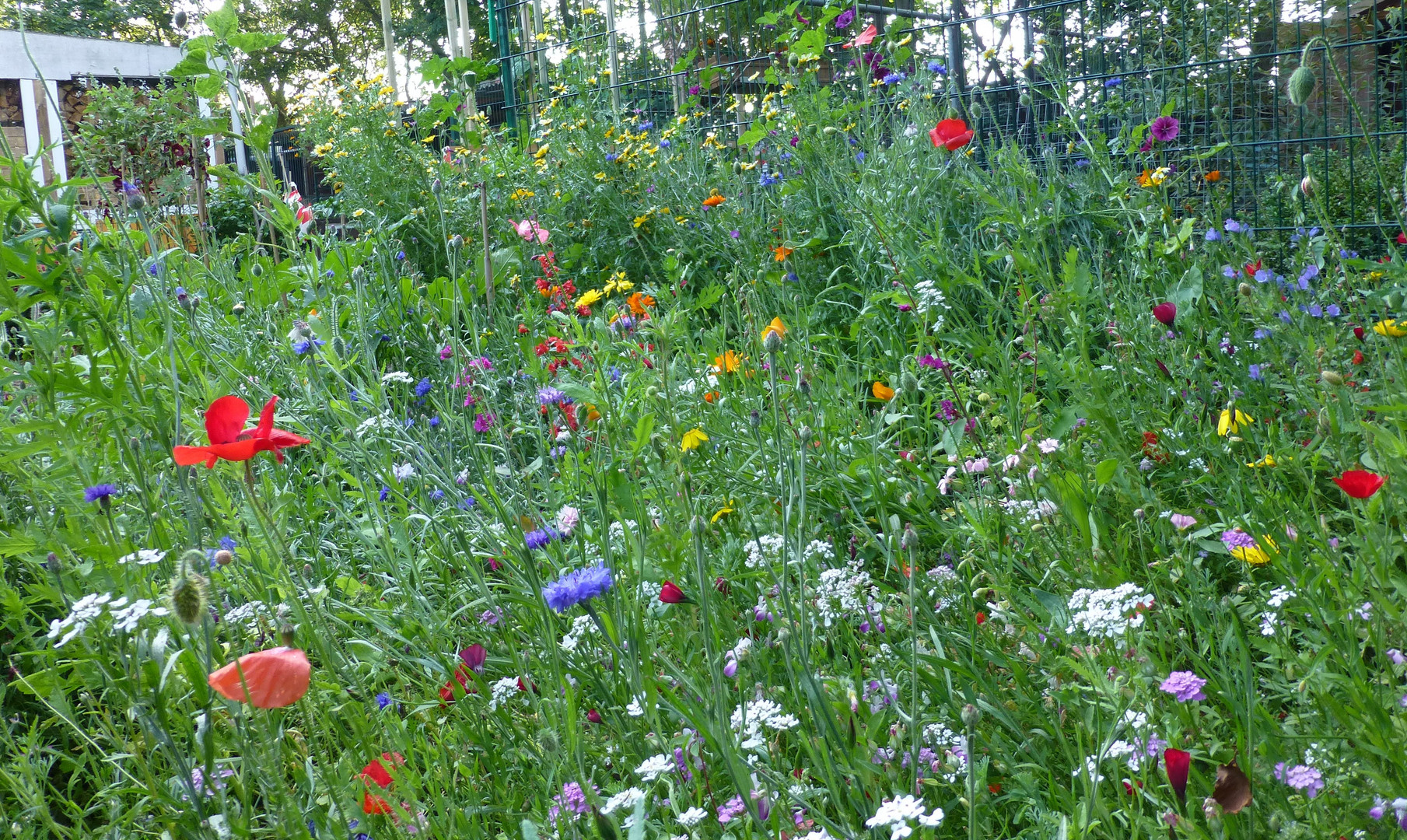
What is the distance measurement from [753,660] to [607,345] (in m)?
1.05

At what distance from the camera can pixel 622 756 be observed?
1.17 m

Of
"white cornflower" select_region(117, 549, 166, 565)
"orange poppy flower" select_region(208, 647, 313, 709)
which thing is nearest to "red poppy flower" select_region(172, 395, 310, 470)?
"white cornflower" select_region(117, 549, 166, 565)

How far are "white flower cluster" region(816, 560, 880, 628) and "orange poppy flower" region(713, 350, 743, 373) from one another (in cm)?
86

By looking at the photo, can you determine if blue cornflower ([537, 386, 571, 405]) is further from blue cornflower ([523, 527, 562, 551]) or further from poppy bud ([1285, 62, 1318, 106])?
poppy bud ([1285, 62, 1318, 106])

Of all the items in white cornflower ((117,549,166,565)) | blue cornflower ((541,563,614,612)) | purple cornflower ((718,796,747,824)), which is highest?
white cornflower ((117,549,166,565))

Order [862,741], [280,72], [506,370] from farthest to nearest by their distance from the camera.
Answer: [280,72], [506,370], [862,741]

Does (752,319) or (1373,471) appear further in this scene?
(752,319)

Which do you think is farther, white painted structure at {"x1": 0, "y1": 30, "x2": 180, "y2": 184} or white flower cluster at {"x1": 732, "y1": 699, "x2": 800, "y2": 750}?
white painted structure at {"x1": 0, "y1": 30, "x2": 180, "y2": 184}

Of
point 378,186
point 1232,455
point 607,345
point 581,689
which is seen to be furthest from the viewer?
point 378,186

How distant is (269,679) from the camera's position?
0.82 m

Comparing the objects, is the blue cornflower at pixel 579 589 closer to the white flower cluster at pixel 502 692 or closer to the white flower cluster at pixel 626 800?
the white flower cluster at pixel 626 800

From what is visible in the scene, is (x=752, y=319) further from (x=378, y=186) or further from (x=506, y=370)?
(x=378, y=186)

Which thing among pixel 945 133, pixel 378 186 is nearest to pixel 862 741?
pixel 945 133

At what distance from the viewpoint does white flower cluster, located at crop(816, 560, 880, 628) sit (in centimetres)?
122
